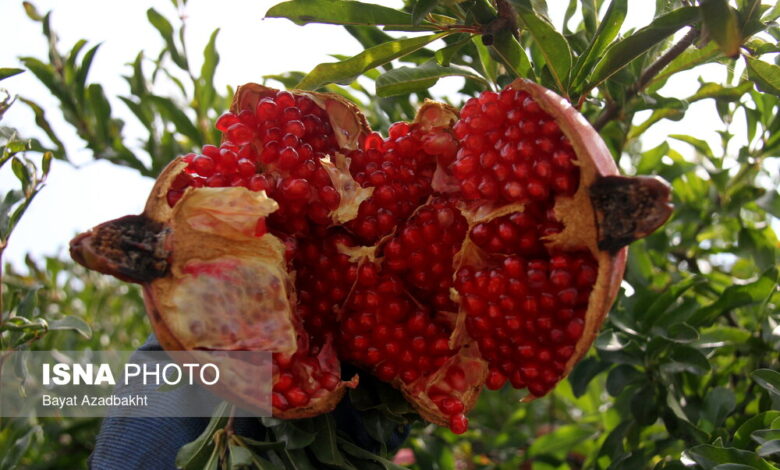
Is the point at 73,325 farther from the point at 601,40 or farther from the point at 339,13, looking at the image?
the point at 601,40

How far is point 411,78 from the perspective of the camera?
1107 millimetres

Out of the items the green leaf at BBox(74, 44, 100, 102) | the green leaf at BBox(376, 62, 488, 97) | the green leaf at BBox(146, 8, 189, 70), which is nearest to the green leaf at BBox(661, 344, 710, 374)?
the green leaf at BBox(376, 62, 488, 97)

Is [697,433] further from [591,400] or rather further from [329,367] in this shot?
[591,400]

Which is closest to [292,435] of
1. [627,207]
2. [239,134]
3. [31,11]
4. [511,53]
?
[239,134]

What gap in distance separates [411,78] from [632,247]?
70cm

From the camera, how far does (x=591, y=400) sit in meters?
2.13

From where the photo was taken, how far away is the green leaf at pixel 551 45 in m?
0.98

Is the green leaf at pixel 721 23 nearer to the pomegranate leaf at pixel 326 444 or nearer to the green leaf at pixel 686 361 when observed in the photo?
the green leaf at pixel 686 361

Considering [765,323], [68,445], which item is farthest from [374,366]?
[68,445]

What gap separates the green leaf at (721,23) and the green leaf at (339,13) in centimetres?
45

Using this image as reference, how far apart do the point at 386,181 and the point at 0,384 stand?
111 cm

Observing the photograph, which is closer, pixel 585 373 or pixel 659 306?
pixel 659 306

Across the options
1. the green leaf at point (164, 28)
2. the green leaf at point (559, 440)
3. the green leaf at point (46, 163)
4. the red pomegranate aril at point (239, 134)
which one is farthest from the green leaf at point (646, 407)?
the green leaf at point (164, 28)

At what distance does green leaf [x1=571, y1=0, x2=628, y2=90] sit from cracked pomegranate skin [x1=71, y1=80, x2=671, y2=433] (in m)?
0.14
